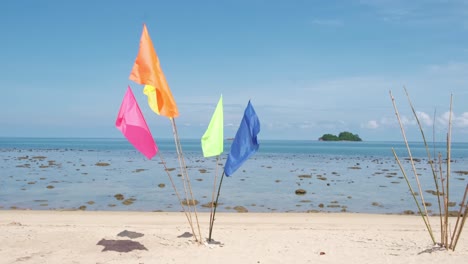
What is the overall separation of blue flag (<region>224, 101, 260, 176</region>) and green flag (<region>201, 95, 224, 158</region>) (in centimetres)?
29

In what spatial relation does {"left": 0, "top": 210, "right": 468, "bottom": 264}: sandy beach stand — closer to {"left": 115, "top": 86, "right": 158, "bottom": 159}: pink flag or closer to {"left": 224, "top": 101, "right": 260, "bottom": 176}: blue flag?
{"left": 224, "top": 101, "right": 260, "bottom": 176}: blue flag

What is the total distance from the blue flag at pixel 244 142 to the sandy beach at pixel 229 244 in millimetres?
1801

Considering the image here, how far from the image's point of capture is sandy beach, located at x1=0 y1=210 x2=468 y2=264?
29.6 ft

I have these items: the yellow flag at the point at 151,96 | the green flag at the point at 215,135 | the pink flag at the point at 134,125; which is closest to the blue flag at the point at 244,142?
the green flag at the point at 215,135

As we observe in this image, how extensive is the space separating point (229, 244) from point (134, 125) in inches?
131

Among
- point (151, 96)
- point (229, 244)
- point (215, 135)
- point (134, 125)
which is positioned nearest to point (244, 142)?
point (215, 135)

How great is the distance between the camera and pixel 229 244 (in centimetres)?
1020

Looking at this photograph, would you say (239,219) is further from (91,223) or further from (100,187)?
(100,187)

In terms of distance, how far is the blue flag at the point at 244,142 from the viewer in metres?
9.41

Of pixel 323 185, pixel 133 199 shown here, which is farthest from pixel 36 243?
pixel 323 185

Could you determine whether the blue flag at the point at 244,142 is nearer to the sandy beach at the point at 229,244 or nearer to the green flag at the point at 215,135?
the green flag at the point at 215,135

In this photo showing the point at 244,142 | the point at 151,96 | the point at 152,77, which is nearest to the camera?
the point at 152,77

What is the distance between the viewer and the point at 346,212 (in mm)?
18312

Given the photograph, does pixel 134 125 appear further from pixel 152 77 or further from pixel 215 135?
pixel 215 135
